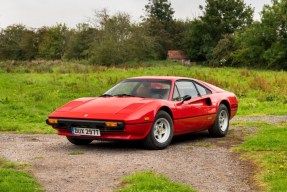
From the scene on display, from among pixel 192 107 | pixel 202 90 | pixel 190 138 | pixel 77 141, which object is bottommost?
pixel 190 138

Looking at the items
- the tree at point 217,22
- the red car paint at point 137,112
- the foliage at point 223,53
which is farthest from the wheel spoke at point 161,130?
the tree at point 217,22

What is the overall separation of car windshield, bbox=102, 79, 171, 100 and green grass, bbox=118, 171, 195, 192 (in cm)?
317

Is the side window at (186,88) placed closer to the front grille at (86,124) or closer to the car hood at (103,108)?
the car hood at (103,108)

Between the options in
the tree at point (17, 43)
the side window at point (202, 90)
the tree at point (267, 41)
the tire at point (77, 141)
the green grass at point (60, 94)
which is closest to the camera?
the tire at point (77, 141)

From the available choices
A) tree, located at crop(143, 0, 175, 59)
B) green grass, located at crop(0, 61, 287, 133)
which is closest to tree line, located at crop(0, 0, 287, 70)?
tree, located at crop(143, 0, 175, 59)

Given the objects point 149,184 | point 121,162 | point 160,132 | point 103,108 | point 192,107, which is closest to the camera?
point 149,184

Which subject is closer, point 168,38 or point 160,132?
point 160,132

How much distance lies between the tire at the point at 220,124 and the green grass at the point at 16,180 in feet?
15.6

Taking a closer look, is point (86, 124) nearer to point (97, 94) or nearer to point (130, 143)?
point (130, 143)

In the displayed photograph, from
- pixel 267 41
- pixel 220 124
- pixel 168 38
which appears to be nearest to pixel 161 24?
pixel 168 38

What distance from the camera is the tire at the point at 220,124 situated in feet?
33.5

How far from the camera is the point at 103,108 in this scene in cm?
830

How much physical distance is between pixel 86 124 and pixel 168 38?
73050 millimetres

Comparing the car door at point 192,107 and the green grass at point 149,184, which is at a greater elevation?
the car door at point 192,107
